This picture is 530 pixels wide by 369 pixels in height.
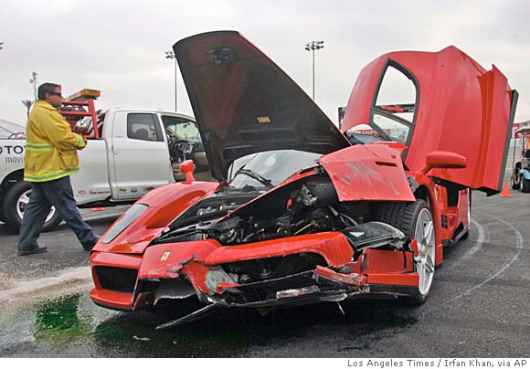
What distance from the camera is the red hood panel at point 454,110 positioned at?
13.2 ft

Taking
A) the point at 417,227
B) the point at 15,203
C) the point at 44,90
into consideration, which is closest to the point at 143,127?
the point at 15,203

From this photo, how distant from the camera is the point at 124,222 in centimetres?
348

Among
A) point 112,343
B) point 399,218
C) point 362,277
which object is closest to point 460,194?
point 399,218

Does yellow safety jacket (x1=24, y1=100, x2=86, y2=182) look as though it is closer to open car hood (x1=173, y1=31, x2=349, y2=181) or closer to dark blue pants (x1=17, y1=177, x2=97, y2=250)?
dark blue pants (x1=17, y1=177, x2=97, y2=250)

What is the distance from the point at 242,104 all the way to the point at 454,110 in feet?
5.96

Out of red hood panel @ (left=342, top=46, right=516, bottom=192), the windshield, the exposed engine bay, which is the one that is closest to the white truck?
the windshield

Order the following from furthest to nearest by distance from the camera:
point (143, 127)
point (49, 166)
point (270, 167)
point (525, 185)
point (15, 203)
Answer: point (525, 185)
point (143, 127)
point (15, 203)
point (49, 166)
point (270, 167)

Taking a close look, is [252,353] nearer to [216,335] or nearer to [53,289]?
[216,335]

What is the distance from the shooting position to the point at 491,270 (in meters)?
4.22

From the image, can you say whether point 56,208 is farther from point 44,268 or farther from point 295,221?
point 295,221

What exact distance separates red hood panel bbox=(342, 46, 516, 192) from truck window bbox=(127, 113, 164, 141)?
379 centimetres

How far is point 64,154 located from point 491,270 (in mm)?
4357

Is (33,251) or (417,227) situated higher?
(417,227)

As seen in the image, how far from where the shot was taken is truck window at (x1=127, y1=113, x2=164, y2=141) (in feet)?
24.2
